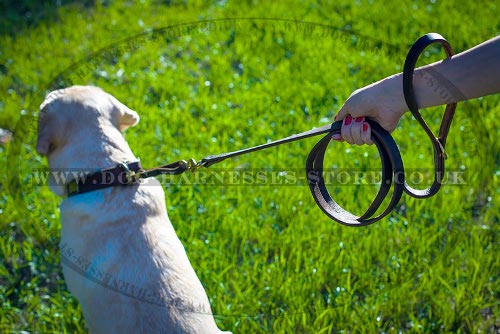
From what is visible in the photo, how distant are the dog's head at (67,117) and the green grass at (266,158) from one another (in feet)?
2.90

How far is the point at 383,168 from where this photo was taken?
2.34m

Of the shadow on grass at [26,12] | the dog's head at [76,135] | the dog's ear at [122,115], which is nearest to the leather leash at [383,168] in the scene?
the dog's head at [76,135]

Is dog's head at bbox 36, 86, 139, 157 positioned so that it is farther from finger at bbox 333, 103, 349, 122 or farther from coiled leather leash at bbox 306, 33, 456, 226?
finger at bbox 333, 103, 349, 122

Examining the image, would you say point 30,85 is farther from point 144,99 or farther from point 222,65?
point 222,65

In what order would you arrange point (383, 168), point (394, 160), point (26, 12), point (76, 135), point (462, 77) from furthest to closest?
point (26, 12)
point (76, 135)
point (383, 168)
point (394, 160)
point (462, 77)

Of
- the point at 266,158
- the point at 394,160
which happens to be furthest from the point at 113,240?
the point at 266,158

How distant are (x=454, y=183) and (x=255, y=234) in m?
1.41

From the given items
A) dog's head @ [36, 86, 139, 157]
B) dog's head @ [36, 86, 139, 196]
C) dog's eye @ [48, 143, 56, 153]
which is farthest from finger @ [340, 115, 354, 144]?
dog's eye @ [48, 143, 56, 153]

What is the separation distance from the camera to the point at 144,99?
488 cm

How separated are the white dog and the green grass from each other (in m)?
0.60

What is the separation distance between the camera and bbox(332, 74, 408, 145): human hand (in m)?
2.21

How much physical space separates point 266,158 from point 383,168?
6.58 ft

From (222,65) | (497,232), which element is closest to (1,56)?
(222,65)

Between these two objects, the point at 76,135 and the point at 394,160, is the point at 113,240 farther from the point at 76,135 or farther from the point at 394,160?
the point at 394,160
